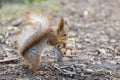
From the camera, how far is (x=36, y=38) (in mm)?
4184

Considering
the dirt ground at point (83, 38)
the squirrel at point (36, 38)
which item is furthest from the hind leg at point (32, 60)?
the dirt ground at point (83, 38)

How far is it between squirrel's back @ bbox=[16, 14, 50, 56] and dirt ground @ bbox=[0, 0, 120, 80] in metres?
0.40

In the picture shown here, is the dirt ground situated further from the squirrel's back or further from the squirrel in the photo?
the squirrel's back

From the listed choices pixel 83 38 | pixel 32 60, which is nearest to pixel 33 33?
pixel 32 60

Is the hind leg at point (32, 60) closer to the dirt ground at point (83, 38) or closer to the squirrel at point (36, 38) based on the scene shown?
the squirrel at point (36, 38)

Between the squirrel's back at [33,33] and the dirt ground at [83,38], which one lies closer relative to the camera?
the squirrel's back at [33,33]


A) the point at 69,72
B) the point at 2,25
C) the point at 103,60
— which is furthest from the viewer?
the point at 2,25

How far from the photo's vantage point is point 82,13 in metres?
8.92

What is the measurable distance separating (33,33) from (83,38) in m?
2.51

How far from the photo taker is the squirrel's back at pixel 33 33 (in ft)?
13.7

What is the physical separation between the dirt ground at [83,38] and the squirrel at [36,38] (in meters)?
0.27

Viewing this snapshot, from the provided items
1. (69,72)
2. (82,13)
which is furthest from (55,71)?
(82,13)

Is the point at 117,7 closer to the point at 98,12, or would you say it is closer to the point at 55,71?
the point at 98,12

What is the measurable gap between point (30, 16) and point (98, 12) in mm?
5188
